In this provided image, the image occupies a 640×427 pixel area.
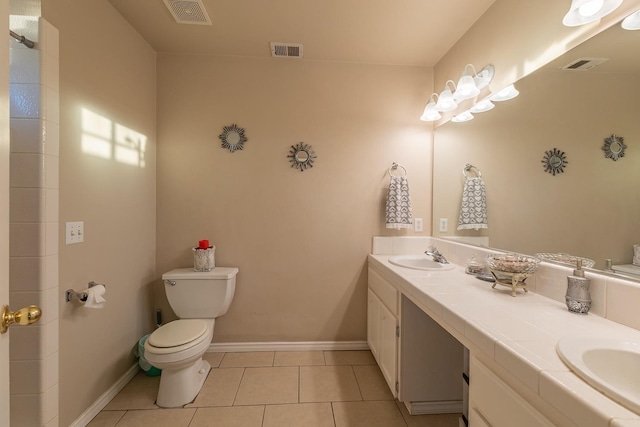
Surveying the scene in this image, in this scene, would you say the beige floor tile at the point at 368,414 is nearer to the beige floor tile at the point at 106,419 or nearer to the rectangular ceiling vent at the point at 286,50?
the beige floor tile at the point at 106,419

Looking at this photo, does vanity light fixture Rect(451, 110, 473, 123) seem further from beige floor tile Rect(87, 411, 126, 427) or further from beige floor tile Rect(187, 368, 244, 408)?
beige floor tile Rect(87, 411, 126, 427)

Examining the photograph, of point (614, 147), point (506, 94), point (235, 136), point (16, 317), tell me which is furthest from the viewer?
point (235, 136)

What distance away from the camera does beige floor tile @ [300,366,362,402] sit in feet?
6.05

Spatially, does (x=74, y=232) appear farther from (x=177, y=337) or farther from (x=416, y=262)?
(x=416, y=262)

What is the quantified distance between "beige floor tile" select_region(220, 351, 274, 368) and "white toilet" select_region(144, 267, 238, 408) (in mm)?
180

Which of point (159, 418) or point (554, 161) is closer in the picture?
point (554, 161)

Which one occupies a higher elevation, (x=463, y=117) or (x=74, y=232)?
(x=463, y=117)

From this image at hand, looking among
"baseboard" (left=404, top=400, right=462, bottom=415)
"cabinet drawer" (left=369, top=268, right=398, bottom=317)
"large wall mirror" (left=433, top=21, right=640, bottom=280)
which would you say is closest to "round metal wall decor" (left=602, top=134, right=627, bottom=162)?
"large wall mirror" (left=433, top=21, right=640, bottom=280)

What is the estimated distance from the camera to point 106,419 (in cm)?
166

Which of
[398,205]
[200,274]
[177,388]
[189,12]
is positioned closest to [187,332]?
[177,388]

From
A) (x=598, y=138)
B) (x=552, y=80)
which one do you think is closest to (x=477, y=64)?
(x=552, y=80)

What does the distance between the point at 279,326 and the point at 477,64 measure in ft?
8.23

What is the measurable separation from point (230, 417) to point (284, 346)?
0.77 m

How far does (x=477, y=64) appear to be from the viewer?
1.89 meters
